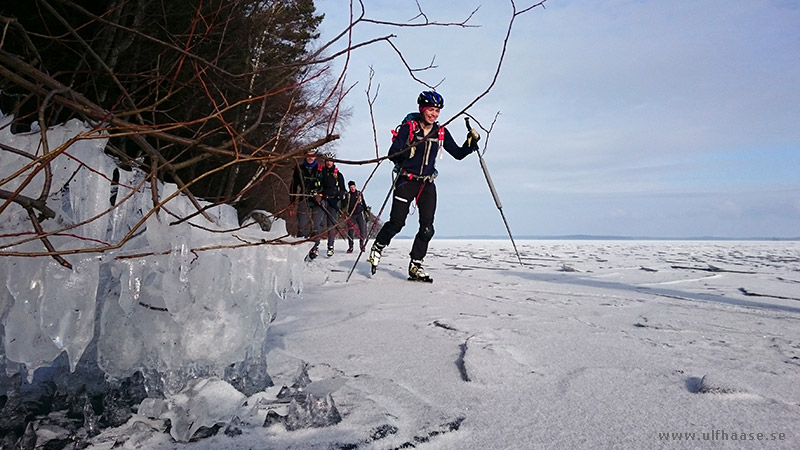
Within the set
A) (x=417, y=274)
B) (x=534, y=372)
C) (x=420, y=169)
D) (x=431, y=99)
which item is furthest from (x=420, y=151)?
(x=534, y=372)

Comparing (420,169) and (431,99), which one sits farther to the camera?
(420,169)

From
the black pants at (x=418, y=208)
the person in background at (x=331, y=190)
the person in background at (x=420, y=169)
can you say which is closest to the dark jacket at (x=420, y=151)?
the person in background at (x=420, y=169)

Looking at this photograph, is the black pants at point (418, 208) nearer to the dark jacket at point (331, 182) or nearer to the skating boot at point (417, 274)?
the skating boot at point (417, 274)

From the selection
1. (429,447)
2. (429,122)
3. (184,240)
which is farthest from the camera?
(429,122)

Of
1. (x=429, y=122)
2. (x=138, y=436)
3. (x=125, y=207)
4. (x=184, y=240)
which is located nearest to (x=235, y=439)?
(x=138, y=436)

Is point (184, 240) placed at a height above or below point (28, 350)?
above

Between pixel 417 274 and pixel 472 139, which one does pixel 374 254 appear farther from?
pixel 472 139

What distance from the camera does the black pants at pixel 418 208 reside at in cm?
464

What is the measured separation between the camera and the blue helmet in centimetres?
437

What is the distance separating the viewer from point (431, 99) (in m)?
A: 4.37

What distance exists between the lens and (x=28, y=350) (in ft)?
4.12

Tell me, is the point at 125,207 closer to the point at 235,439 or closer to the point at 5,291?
the point at 5,291

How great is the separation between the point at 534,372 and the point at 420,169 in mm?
3059

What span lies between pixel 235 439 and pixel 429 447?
51 cm
